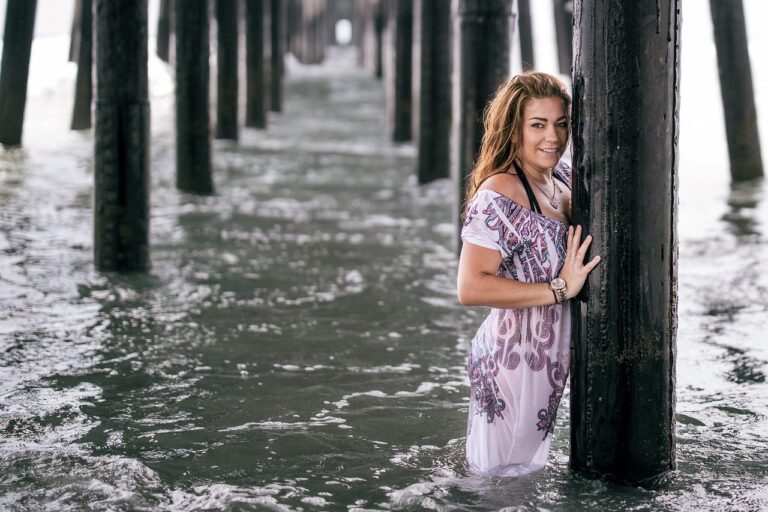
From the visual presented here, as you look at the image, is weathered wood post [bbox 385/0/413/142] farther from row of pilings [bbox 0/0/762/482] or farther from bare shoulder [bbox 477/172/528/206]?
bare shoulder [bbox 477/172/528/206]

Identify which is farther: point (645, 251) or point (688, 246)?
point (688, 246)

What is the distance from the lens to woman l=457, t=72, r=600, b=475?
2941mm

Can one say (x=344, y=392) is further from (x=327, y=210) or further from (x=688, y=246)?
(x=327, y=210)

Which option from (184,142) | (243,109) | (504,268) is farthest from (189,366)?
(243,109)

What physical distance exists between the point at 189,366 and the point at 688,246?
4.20 m

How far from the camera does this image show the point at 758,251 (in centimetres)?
725

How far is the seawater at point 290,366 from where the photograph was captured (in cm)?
325

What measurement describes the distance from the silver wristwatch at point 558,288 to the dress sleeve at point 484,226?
18 centimetres

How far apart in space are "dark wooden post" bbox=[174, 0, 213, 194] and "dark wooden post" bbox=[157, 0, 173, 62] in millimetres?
11013

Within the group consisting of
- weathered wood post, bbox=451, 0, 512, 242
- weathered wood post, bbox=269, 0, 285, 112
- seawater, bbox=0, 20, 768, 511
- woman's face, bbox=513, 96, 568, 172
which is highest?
weathered wood post, bbox=269, 0, 285, 112

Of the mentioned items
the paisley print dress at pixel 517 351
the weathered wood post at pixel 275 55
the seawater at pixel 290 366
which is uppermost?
the weathered wood post at pixel 275 55

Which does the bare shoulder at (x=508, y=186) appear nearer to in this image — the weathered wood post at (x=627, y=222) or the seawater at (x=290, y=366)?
the weathered wood post at (x=627, y=222)

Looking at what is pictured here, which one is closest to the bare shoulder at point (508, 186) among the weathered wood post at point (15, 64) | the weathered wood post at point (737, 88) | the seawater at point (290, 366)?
the seawater at point (290, 366)

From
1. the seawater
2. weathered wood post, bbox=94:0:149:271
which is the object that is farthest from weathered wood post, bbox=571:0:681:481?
weathered wood post, bbox=94:0:149:271
